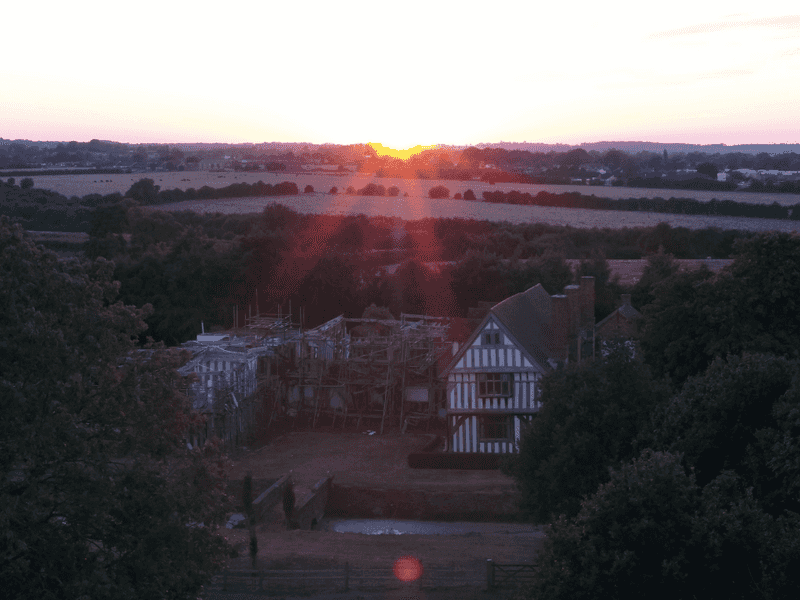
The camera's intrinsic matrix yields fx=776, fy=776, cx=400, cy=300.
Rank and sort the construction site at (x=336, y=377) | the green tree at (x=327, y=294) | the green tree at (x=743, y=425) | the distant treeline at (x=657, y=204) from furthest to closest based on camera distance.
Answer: the distant treeline at (x=657, y=204) < the green tree at (x=327, y=294) < the construction site at (x=336, y=377) < the green tree at (x=743, y=425)

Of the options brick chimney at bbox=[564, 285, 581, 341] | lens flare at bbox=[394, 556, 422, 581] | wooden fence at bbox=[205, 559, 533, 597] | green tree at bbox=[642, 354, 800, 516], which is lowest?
lens flare at bbox=[394, 556, 422, 581]

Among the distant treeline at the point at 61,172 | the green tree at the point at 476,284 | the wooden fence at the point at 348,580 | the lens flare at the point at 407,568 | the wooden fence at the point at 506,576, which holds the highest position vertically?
the distant treeline at the point at 61,172

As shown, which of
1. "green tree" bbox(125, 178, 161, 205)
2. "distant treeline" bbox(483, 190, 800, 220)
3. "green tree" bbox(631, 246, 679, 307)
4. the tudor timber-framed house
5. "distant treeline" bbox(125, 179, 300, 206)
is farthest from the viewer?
"distant treeline" bbox(125, 179, 300, 206)

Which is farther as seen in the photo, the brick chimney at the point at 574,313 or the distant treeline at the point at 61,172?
the distant treeline at the point at 61,172

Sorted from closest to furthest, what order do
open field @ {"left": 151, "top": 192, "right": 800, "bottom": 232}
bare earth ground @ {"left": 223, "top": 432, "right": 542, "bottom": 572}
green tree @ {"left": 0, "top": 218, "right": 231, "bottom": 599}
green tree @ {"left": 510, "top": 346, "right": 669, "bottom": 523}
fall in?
green tree @ {"left": 0, "top": 218, "right": 231, "bottom": 599} < green tree @ {"left": 510, "top": 346, "right": 669, "bottom": 523} < bare earth ground @ {"left": 223, "top": 432, "right": 542, "bottom": 572} < open field @ {"left": 151, "top": 192, "right": 800, "bottom": 232}

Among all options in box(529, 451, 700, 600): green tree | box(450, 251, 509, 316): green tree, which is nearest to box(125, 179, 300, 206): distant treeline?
box(450, 251, 509, 316): green tree

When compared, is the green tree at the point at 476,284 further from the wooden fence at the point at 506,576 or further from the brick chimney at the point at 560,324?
the wooden fence at the point at 506,576

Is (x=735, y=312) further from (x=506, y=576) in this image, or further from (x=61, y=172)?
(x=61, y=172)

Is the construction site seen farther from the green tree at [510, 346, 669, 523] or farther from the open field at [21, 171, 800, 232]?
the open field at [21, 171, 800, 232]

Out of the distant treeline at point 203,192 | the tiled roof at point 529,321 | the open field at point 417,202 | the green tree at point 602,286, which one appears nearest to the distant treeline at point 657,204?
the open field at point 417,202
